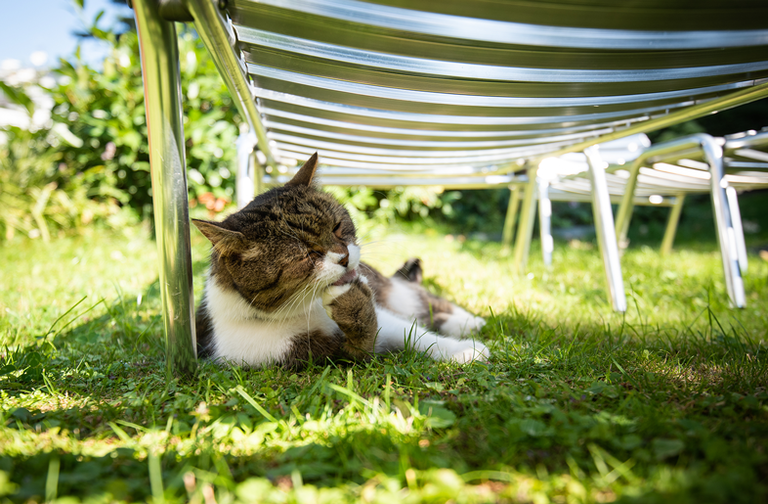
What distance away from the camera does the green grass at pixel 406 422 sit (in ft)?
2.20

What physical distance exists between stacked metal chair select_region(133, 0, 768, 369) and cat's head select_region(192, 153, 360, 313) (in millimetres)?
206

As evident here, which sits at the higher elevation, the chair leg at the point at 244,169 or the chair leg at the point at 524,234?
the chair leg at the point at 244,169

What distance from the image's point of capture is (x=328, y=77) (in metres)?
1.31

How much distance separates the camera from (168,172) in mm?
990

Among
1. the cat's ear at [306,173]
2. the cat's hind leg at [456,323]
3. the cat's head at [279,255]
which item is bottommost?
the cat's hind leg at [456,323]

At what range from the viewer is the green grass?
2.20ft

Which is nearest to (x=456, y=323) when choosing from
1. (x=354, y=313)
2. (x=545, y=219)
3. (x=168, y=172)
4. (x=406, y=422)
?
(x=354, y=313)

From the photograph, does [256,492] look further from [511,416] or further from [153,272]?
[153,272]

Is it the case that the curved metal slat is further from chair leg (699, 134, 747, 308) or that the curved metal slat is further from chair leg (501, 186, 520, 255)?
chair leg (501, 186, 520, 255)

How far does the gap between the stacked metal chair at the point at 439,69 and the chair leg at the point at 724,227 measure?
0.69m

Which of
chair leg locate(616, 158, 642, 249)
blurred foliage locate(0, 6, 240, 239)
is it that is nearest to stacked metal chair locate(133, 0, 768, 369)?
chair leg locate(616, 158, 642, 249)

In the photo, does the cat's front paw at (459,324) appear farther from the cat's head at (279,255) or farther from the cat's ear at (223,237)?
the cat's ear at (223,237)

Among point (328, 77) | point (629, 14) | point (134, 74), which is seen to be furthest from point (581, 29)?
point (134, 74)

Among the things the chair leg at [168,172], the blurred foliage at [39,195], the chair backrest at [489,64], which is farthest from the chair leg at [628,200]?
the blurred foliage at [39,195]
